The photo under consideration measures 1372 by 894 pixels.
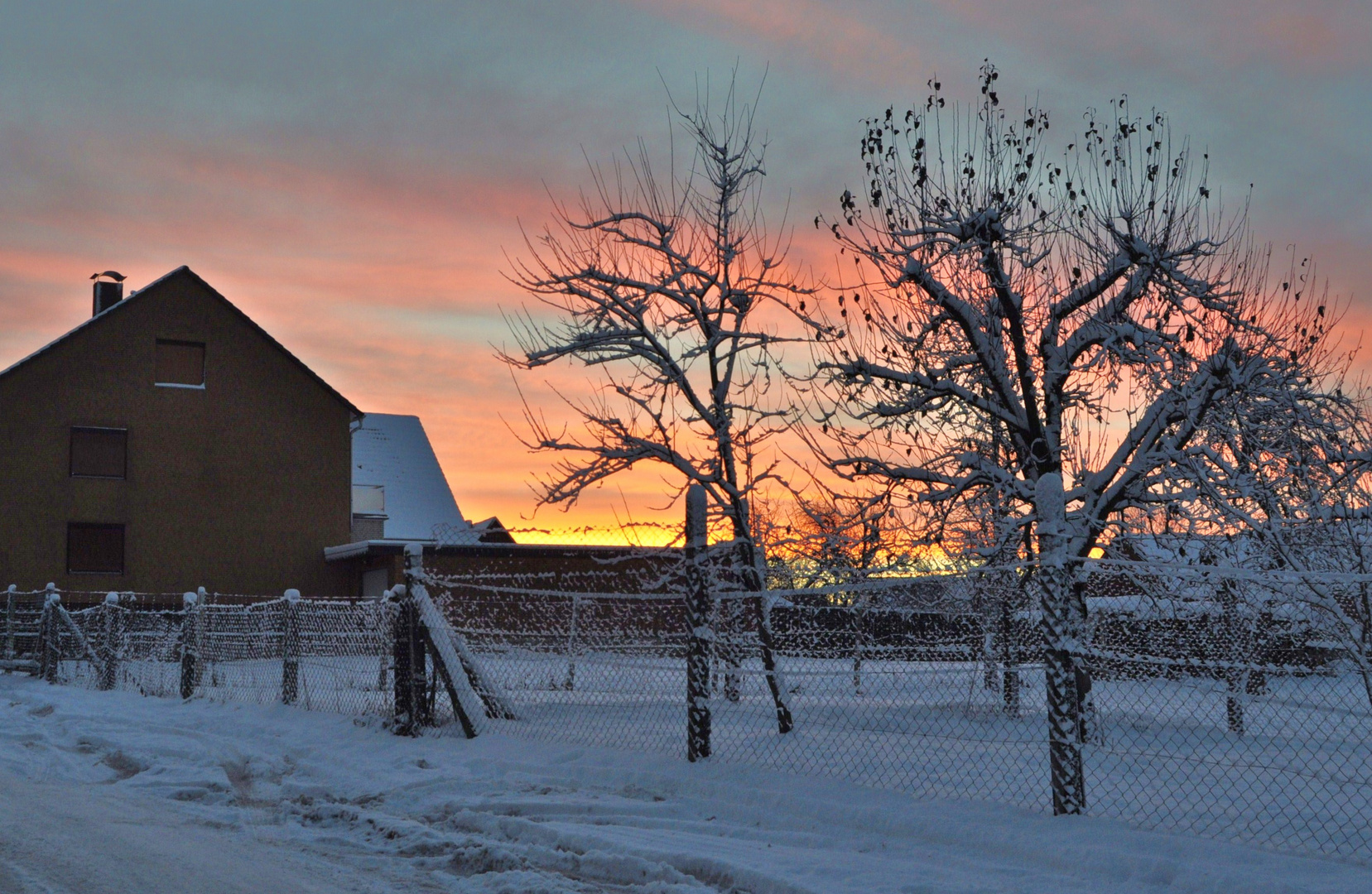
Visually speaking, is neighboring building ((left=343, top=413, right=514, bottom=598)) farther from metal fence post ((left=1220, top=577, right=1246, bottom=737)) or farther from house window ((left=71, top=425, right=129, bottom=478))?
metal fence post ((left=1220, top=577, right=1246, bottom=737))

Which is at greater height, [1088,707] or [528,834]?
[1088,707]

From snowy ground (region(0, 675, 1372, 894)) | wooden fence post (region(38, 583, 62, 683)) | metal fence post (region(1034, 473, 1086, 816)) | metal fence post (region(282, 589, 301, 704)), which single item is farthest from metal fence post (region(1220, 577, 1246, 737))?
wooden fence post (region(38, 583, 62, 683))

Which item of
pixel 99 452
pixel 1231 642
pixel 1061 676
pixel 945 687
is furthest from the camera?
Result: pixel 99 452

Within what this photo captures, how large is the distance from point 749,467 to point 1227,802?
24.3ft

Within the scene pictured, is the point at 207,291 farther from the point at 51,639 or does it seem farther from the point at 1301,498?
the point at 1301,498

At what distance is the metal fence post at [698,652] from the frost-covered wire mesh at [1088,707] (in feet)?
0.44

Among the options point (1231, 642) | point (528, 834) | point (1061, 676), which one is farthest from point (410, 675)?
point (1231, 642)

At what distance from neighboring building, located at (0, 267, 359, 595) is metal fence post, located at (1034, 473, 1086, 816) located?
27.9 m

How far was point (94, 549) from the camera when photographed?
96.8 ft

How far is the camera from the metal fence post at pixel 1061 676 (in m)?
6.31

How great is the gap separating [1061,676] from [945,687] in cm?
1120

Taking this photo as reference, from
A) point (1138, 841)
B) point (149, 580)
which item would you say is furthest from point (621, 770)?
point (149, 580)

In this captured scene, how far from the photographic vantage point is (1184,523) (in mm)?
12141

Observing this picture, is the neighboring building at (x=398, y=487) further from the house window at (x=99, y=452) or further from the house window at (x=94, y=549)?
the house window at (x=94, y=549)
